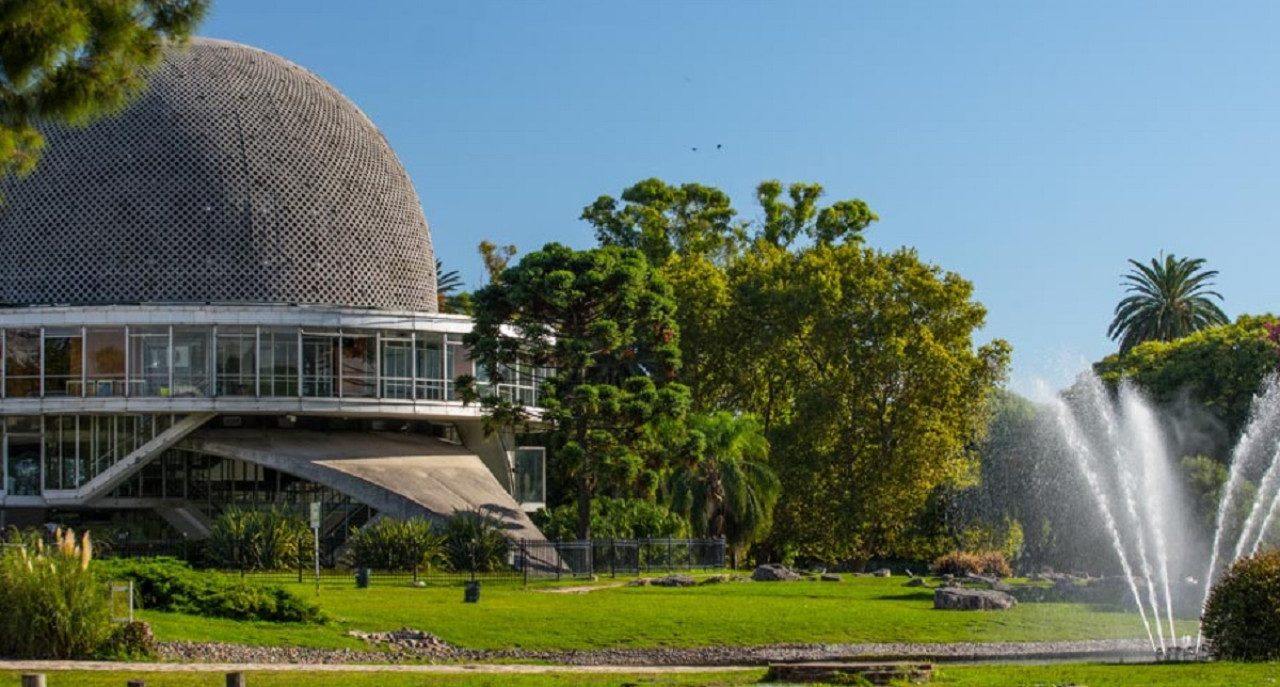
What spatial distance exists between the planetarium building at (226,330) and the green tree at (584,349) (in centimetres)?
223

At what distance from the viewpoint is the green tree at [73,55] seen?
1395cm

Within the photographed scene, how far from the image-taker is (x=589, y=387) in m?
39.5

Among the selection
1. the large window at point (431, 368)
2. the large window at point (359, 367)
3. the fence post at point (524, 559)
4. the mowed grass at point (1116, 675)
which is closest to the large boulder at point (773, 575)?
the fence post at point (524, 559)

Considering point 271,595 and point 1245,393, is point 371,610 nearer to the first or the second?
point 271,595

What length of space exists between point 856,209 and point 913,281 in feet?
45.5

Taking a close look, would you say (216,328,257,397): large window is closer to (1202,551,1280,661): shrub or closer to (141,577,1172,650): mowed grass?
(141,577,1172,650): mowed grass

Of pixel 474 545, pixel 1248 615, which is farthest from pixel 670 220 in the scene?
pixel 1248 615

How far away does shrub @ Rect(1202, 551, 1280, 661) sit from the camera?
20.9m

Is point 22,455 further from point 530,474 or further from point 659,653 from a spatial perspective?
point 659,653

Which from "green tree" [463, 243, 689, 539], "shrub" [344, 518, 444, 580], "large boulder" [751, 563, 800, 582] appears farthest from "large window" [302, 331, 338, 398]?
"large boulder" [751, 563, 800, 582]

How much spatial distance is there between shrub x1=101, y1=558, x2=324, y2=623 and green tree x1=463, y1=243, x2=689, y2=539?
15465 mm

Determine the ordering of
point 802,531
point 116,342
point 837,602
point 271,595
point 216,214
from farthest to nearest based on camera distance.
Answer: point 802,531, point 216,214, point 116,342, point 837,602, point 271,595

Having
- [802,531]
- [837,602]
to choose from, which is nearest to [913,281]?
[802,531]

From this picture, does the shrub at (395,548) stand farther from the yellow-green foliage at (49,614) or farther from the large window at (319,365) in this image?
the yellow-green foliage at (49,614)
